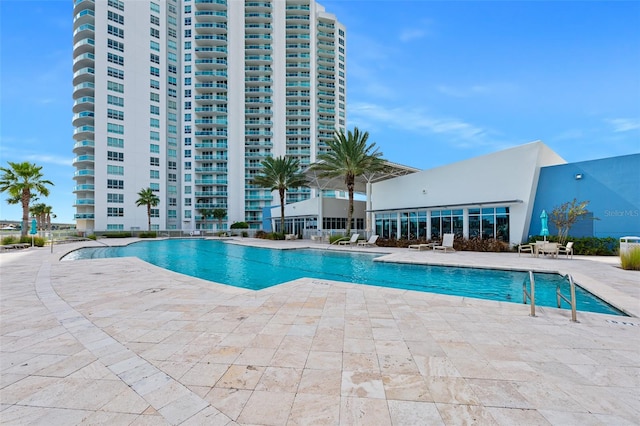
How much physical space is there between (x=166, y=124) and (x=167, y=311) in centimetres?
5578

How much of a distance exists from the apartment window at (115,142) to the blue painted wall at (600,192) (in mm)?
55428

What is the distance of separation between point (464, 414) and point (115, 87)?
59.7 m

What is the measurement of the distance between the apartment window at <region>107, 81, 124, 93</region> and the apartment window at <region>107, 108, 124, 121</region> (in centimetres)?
342

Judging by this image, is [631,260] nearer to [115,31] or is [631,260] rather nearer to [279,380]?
[279,380]

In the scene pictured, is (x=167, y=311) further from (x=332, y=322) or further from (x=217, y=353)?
(x=332, y=322)

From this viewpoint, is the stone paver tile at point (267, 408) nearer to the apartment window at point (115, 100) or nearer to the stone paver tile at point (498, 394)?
the stone paver tile at point (498, 394)

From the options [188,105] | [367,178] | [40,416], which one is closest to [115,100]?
[188,105]

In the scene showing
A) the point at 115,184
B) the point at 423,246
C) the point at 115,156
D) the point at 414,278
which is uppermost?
the point at 115,156

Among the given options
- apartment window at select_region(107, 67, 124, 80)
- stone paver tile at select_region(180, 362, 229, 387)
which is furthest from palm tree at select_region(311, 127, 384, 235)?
apartment window at select_region(107, 67, 124, 80)

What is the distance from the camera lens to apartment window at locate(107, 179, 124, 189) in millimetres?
44125

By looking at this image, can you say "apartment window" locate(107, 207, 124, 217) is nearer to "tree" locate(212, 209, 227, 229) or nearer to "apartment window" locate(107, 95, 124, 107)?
"tree" locate(212, 209, 227, 229)

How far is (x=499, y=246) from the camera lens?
15.9 m

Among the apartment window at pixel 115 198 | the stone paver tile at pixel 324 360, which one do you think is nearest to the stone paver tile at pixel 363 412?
the stone paver tile at pixel 324 360

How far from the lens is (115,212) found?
44125mm
